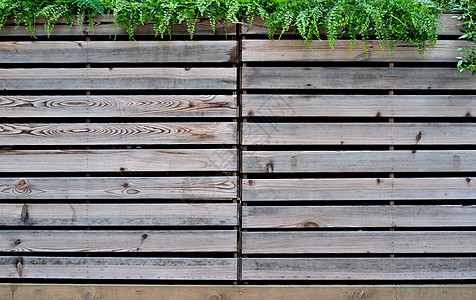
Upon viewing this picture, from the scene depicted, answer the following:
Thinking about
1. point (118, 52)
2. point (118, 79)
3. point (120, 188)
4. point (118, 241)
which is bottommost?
point (118, 241)

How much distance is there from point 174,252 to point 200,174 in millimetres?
889

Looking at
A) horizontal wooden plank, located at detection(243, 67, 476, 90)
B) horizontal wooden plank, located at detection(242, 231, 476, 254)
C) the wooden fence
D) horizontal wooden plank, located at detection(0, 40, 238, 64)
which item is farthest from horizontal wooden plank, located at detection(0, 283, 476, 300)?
horizontal wooden plank, located at detection(0, 40, 238, 64)

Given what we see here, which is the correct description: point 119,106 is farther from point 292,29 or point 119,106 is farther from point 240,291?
point 240,291

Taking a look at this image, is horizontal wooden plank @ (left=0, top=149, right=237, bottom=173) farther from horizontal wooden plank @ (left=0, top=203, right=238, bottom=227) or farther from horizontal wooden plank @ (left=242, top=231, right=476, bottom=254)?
horizontal wooden plank @ (left=242, top=231, right=476, bottom=254)

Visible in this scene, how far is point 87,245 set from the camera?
12.0 feet

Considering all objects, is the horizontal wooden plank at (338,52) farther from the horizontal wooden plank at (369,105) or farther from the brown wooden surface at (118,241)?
the brown wooden surface at (118,241)

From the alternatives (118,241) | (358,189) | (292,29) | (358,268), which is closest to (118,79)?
(118,241)

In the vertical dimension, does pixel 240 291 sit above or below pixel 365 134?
below

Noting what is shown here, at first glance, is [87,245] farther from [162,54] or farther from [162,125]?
[162,54]

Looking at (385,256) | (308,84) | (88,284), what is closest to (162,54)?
(308,84)

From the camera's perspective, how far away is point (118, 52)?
11.9ft

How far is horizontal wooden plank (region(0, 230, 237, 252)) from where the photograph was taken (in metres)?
3.66

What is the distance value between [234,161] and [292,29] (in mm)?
1496

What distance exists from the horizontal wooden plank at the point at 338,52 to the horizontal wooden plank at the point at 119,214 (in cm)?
162
